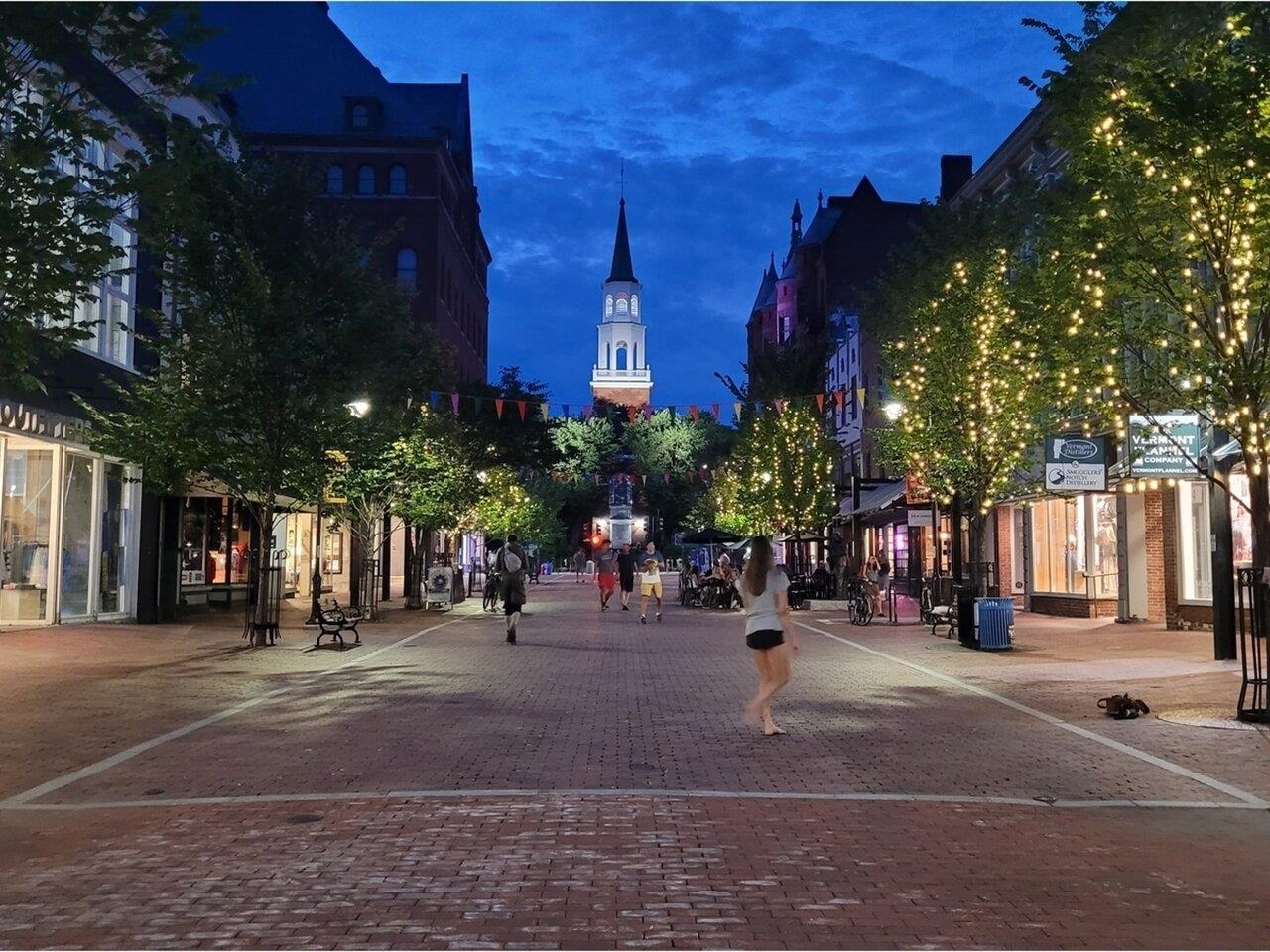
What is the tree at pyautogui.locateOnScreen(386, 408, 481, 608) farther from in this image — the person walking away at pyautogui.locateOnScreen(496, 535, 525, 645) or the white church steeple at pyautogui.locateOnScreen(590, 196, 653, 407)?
the white church steeple at pyautogui.locateOnScreen(590, 196, 653, 407)

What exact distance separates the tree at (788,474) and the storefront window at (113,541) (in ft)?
79.6

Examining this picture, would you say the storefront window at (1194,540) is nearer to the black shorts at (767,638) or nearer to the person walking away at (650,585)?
the person walking away at (650,585)

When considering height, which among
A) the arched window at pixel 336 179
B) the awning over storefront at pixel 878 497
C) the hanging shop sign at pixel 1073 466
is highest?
the arched window at pixel 336 179

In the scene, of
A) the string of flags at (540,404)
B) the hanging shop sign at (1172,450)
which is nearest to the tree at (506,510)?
the string of flags at (540,404)

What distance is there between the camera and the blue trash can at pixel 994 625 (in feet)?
68.1

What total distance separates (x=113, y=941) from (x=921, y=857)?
13.0 ft

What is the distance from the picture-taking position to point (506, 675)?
641 inches

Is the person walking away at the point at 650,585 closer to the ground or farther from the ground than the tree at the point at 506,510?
closer to the ground

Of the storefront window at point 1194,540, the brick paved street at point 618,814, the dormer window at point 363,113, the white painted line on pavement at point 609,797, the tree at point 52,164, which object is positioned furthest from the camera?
the dormer window at point 363,113

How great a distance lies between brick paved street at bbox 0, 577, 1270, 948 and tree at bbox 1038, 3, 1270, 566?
3.56 meters

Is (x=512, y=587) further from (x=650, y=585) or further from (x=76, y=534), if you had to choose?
(x=76, y=534)

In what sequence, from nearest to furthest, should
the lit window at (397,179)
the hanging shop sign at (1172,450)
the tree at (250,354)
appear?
1. the hanging shop sign at (1172,450)
2. the tree at (250,354)
3. the lit window at (397,179)

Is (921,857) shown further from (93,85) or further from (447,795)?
(93,85)

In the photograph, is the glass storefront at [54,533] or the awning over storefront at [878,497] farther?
the awning over storefront at [878,497]
